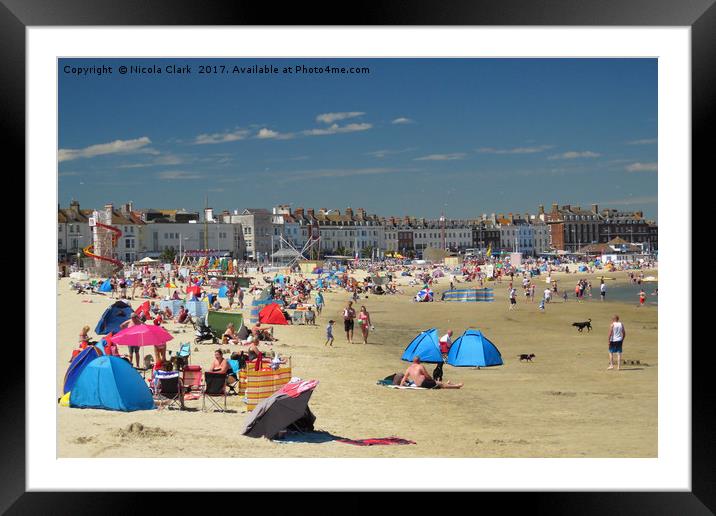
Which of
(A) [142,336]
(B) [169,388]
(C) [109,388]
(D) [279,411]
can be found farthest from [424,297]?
(D) [279,411]

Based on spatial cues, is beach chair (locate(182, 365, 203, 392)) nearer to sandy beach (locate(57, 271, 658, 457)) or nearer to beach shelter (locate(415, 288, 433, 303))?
sandy beach (locate(57, 271, 658, 457))

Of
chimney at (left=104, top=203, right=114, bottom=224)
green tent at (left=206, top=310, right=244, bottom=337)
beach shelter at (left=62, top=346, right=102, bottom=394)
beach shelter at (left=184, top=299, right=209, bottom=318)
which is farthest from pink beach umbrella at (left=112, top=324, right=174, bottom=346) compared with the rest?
chimney at (left=104, top=203, right=114, bottom=224)

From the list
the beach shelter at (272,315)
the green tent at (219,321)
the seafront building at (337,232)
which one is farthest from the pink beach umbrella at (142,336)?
the seafront building at (337,232)

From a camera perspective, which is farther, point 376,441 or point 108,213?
point 108,213

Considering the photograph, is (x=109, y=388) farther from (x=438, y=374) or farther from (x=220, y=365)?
(x=438, y=374)

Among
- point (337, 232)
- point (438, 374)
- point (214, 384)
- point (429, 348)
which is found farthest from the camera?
point (337, 232)

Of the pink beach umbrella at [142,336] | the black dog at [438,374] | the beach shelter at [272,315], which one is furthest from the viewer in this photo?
the beach shelter at [272,315]
